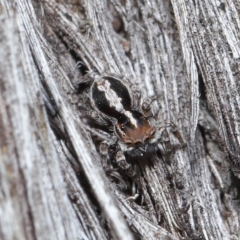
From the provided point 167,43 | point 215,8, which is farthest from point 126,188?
point 215,8

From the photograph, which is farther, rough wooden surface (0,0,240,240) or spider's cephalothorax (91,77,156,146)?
spider's cephalothorax (91,77,156,146)

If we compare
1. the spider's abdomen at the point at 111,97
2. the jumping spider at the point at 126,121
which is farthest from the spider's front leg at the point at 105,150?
the spider's abdomen at the point at 111,97

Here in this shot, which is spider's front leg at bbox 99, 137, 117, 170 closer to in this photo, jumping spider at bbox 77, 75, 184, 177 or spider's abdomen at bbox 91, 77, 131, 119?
jumping spider at bbox 77, 75, 184, 177

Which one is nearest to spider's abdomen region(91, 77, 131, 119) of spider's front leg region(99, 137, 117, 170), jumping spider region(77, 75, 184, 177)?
jumping spider region(77, 75, 184, 177)

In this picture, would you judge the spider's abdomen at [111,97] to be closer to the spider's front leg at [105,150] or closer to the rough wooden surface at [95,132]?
the rough wooden surface at [95,132]

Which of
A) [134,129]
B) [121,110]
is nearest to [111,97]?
[121,110]
